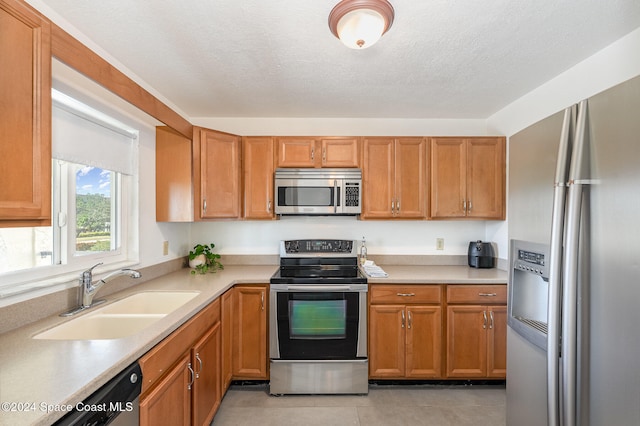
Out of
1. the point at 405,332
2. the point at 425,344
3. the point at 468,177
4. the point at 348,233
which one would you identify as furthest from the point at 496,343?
the point at 348,233

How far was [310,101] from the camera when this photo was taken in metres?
2.51

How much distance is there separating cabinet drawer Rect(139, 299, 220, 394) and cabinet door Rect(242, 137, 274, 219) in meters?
1.04

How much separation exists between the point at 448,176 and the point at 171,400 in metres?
2.62

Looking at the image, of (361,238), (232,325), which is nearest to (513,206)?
(361,238)

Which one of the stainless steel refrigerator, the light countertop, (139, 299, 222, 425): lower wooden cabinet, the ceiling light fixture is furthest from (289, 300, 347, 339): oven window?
the ceiling light fixture

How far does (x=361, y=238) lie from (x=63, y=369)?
2389 millimetres

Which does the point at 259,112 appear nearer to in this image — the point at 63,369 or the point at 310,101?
the point at 310,101

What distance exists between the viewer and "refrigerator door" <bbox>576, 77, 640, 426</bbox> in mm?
763

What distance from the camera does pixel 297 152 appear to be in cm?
267

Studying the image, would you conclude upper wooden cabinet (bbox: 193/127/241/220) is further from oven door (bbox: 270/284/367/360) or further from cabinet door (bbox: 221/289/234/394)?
oven door (bbox: 270/284/367/360)

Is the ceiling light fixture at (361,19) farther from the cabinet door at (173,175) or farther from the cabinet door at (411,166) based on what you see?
the cabinet door at (173,175)

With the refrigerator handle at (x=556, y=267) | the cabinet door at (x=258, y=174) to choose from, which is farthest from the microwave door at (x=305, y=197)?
the refrigerator handle at (x=556, y=267)

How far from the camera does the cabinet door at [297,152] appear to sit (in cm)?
267

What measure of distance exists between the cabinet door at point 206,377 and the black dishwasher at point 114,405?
21.0 inches
